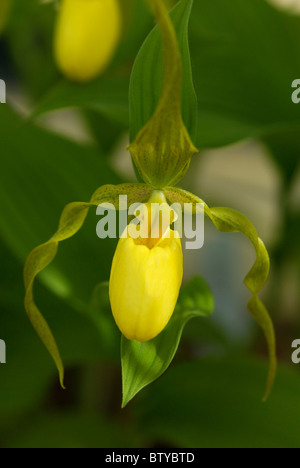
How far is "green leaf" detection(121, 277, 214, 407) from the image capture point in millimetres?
719

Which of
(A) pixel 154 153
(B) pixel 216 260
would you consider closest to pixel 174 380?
(A) pixel 154 153

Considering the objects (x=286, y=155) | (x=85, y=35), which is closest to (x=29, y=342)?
(x=85, y=35)

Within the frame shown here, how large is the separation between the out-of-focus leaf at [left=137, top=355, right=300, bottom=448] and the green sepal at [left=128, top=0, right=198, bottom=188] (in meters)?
0.46

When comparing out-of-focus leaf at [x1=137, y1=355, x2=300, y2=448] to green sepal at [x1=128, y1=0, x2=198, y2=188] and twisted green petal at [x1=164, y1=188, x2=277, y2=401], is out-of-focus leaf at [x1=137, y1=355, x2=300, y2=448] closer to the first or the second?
twisted green petal at [x1=164, y1=188, x2=277, y2=401]

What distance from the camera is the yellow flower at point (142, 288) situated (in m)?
0.66

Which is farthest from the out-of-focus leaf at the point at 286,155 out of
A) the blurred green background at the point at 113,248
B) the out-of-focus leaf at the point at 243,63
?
the out-of-focus leaf at the point at 243,63

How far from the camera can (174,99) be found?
1.82 ft

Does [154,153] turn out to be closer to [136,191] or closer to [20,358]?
[136,191]

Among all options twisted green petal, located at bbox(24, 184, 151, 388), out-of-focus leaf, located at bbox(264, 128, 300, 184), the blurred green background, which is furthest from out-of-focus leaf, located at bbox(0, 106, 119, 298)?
out-of-focus leaf, located at bbox(264, 128, 300, 184)

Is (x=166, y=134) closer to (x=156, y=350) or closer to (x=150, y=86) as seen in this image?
(x=150, y=86)

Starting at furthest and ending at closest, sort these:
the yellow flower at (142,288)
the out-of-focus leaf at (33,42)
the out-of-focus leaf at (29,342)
Answer: the out-of-focus leaf at (33,42), the out-of-focus leaf at (29,342), the yellow flower at (142,288)

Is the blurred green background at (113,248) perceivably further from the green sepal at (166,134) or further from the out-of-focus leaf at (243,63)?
the green sepal at (166,134)
